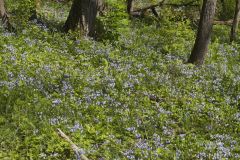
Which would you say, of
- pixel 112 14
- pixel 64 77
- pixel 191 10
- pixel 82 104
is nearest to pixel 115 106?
pixel 82 104

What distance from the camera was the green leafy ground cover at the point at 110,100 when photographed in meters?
6.65

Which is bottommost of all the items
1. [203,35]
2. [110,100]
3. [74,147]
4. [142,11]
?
[74,147]

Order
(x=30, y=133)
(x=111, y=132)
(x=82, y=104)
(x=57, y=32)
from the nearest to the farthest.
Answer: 1. (x=30, y=133)
2. (x=111, y=132)
3. (x=82, y=104)
4. (x=57, y=32)

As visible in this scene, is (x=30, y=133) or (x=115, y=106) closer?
(x=30, y=133)

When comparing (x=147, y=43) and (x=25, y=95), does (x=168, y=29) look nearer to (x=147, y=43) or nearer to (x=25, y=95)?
(x=147, y=43)

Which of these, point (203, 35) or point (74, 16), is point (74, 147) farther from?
point (203, 35)

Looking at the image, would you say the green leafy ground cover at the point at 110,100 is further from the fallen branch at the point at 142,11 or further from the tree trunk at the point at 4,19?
the fallen branch at the point at 142,11

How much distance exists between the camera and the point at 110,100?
27.1 ft

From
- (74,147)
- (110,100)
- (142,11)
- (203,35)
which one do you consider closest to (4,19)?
(110,100)

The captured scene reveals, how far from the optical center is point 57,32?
11891mm

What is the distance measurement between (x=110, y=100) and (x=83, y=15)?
4.43 metres

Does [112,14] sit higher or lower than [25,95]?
higher

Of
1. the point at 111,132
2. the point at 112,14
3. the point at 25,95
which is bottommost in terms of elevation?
the point at 111,132

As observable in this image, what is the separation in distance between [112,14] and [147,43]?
60.6 inches
